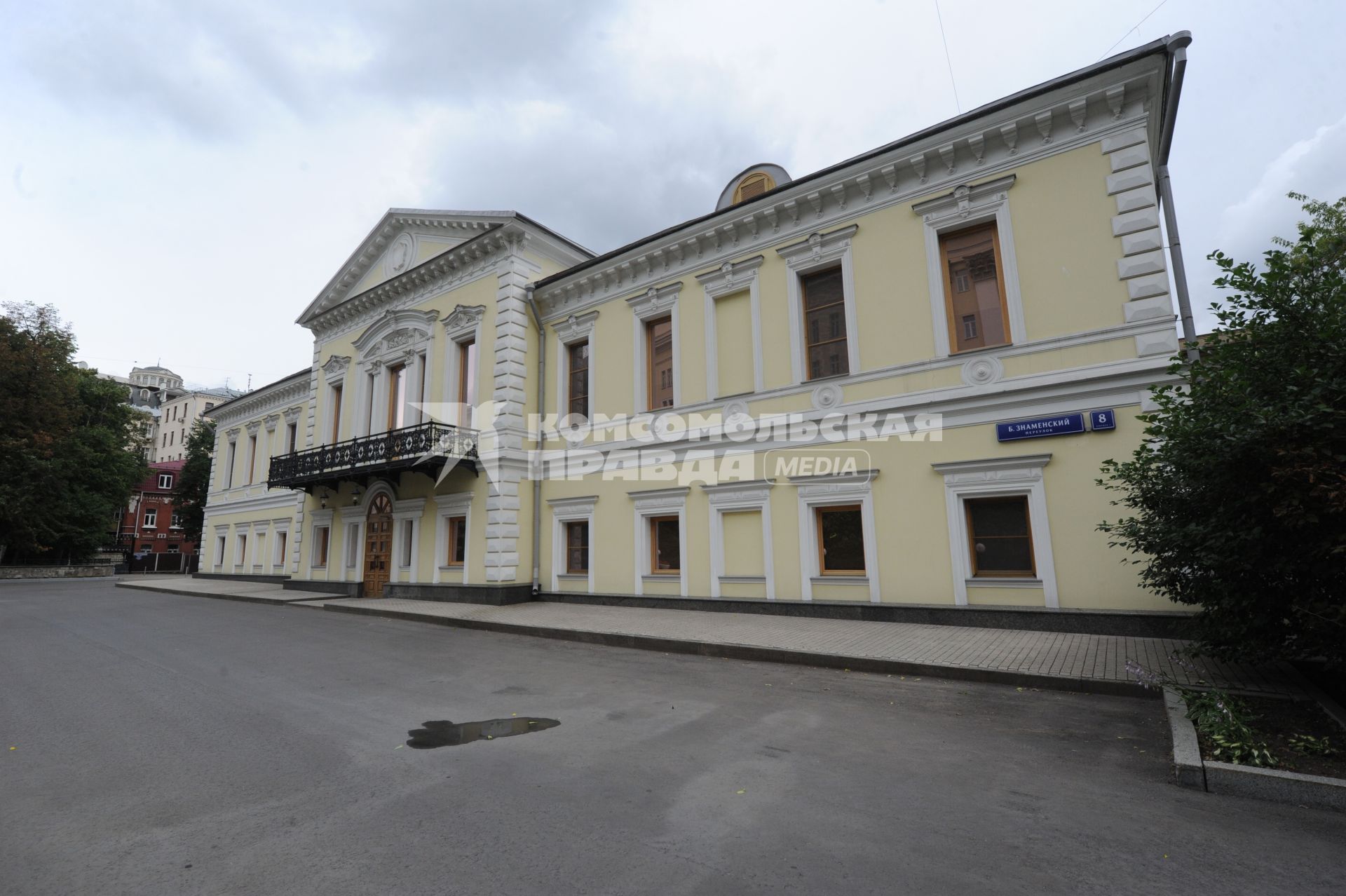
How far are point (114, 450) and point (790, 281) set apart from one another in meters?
45.7

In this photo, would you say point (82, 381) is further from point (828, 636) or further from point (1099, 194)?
point (1099, 194)

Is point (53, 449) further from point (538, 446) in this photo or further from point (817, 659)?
point (817, 659)

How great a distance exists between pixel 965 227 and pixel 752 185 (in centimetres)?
616

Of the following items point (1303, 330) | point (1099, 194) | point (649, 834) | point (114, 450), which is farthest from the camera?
point (114, 450)

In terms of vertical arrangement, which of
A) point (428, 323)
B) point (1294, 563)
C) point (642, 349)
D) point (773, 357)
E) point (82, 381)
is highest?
point (82, 381)

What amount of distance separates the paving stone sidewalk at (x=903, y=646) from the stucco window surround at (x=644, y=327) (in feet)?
16.3

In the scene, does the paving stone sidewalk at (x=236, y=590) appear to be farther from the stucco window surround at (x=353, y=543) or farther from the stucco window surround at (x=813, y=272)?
the stucco window surround at (x=813, y=272)

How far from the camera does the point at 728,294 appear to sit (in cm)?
1403

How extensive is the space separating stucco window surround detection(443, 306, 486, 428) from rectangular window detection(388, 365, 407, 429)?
2179 millimetres

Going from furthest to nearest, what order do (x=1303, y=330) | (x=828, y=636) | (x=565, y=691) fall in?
(x=828, y=636)
(x=565, y=691)
(x=1303, y=330)

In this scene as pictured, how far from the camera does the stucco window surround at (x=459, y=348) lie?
17453mm

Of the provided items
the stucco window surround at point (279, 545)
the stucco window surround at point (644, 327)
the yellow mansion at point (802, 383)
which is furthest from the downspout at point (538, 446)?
the stucco window surround at point (279, 545)

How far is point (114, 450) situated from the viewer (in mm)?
39188

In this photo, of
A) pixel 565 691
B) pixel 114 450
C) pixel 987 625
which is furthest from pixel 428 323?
pixel 114 450
